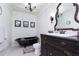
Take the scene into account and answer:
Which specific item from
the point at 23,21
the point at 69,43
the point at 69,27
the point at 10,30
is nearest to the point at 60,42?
the point at 69,43

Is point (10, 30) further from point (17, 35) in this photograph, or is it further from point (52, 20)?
point (52, 20)

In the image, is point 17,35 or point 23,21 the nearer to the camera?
point 23,21

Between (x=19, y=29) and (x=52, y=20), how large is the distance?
1.75 meters

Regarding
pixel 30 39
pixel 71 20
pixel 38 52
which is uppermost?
pixel 71 20

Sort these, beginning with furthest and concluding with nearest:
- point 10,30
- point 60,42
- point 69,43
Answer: point 10,30
point 60,42
point 69,43

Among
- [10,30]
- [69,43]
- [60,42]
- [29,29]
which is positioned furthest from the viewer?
[29,29]

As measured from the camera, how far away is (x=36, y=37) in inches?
174

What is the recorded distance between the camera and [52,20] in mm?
2990

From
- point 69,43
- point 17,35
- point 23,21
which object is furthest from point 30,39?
point 69,43

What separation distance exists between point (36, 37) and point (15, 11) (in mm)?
1767

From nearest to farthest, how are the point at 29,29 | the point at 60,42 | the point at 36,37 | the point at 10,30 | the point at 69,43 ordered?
the point at 69,43, the point at 60,42, the point at 10,30, the point at 29,29, the point at 36,37

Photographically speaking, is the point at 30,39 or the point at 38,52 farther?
the point at 30,39

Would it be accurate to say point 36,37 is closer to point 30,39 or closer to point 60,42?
point 30,39

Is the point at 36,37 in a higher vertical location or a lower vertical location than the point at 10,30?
lower
